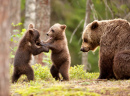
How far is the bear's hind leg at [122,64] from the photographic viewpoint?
7.22 m

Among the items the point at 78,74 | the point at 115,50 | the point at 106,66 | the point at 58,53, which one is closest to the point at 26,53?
the point at 58,53

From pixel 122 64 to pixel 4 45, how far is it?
434cm

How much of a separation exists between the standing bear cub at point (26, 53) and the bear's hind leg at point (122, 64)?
98.6 inches

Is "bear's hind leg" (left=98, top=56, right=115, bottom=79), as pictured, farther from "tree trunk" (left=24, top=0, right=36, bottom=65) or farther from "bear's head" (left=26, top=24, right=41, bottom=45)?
"tree trunk" (left=24, top=0, right=36, bottom=65)

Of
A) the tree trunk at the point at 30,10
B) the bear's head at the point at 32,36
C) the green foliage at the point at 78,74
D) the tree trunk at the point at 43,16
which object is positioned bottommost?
the green foliage at the point at 78,74

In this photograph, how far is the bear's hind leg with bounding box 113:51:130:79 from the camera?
7.22 meters

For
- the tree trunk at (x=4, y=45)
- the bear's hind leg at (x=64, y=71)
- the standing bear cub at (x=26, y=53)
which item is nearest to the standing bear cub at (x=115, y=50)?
the bear's hind leg at (x=64, y=71)

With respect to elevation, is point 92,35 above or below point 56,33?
below

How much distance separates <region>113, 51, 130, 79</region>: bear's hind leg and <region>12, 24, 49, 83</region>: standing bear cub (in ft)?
8.22

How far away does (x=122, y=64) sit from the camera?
285 inches

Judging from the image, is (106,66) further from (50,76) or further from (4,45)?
(4,45)

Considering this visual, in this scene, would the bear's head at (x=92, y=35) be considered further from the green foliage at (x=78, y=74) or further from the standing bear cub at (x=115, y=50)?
the green foliage at (x=78, y=74)

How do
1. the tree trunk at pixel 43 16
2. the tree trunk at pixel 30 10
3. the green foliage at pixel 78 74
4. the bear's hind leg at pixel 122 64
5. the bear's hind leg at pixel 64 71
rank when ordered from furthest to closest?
the tree trunk at pixel 30 10 → the tree trunk at pixel 43 16 → the green foliage at pixel 78 74 → the bear's hind leg at pixel 64 71 → the bear's hind leg at pixel 122 64

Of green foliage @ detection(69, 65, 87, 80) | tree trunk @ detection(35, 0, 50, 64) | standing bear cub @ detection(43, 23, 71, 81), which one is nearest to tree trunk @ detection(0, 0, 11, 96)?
standing bear cub @ detection(43, 23, 71, 81)
